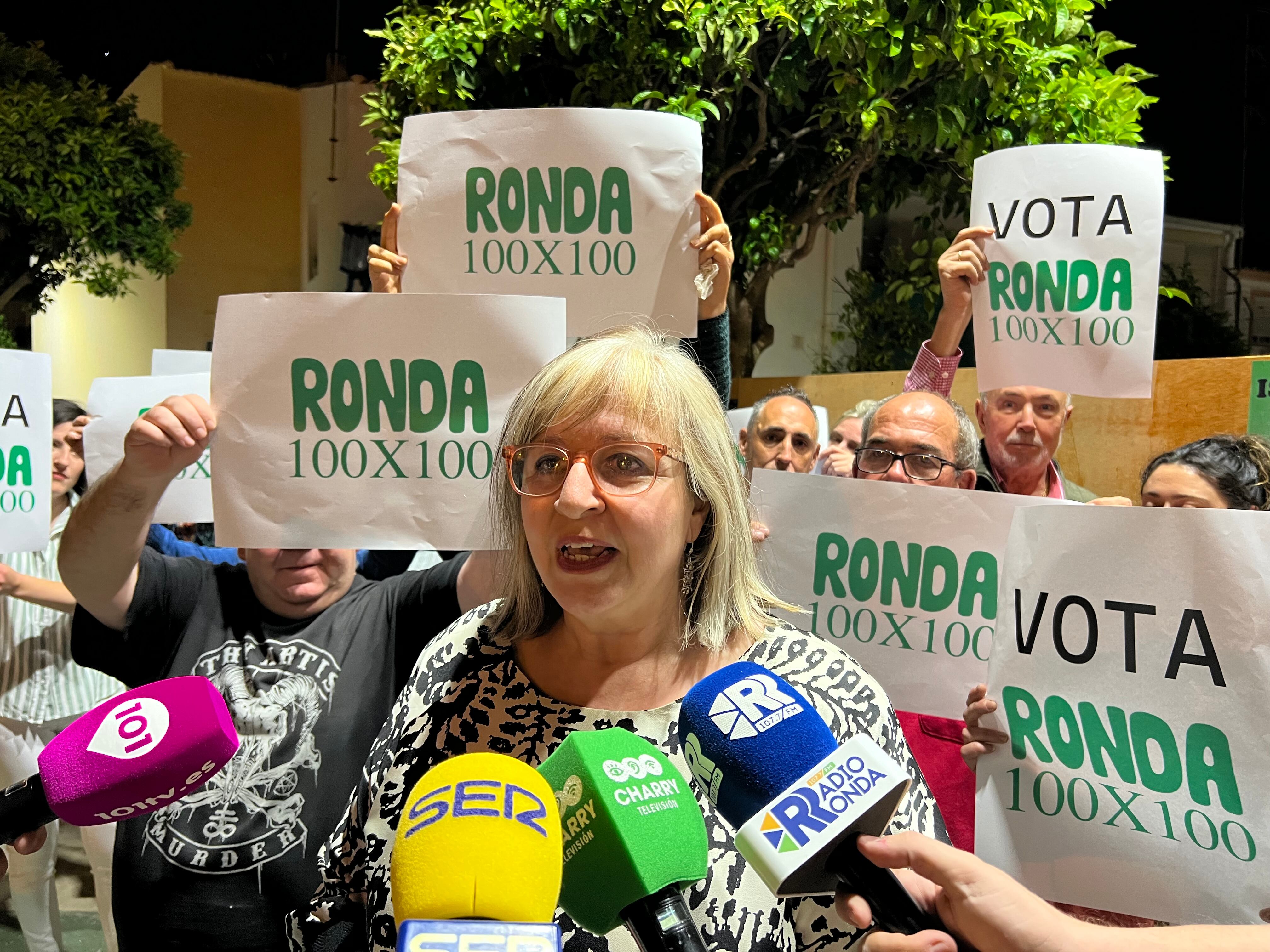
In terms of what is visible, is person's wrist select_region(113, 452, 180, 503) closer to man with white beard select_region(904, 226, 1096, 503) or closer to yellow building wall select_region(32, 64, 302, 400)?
man with white beard select_region(904, 226, 1096, 503)

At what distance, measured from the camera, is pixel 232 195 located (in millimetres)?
11867

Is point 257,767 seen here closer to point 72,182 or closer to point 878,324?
point 72,182

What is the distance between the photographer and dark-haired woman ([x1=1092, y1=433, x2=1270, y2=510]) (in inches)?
87.6

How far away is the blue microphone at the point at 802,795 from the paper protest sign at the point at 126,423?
1.94 m

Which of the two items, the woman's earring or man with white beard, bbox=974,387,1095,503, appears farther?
man with white beard, bbox=974,387,1095,503

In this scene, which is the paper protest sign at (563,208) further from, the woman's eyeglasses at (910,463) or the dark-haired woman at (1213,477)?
the dark-haired woman at (1213,477)

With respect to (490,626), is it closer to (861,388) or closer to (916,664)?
(916,664)

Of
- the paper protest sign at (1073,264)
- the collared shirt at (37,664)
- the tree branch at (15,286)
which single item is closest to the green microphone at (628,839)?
the paper protest sign at (1073,264)

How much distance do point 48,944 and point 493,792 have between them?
10.5 feet

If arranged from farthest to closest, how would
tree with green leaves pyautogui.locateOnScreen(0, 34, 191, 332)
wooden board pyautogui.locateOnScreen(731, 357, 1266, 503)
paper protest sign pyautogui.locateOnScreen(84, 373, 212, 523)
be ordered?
1. tree with green leaves pyautogui.locateOnScreen(0, 34, 191, 332)
2. wooden board pyautogui.locateOnScreen(731, 357, 1266, 503)
3. paper protest sign pyautogui.locateOnScreen(84, 373, 212, 523)

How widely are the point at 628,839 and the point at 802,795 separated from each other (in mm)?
181

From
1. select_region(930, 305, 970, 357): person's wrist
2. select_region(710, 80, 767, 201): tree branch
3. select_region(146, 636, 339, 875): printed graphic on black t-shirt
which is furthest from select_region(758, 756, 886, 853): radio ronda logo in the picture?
select_region(710, 80, 767, 201): tree branch

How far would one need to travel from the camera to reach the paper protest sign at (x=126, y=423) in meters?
2.73

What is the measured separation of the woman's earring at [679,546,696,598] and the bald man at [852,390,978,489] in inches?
41.2
